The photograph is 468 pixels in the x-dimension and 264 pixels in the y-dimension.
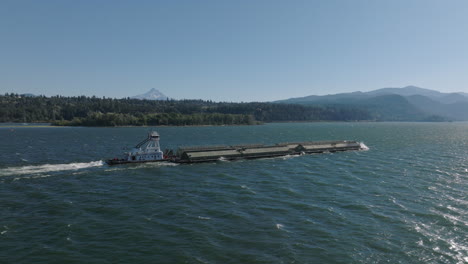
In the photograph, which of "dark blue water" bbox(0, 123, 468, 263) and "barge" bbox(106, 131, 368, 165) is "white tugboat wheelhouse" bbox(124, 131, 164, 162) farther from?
"dark blue water" bbox(0, 123, 468, 263)

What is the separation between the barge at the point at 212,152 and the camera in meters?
76.4

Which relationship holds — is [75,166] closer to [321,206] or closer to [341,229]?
[321,206]

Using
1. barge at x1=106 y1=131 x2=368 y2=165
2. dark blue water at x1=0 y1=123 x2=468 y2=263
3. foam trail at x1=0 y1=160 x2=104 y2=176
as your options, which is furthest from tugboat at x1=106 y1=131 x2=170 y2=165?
dark blue water at x1=0 y1=123 x2=468 y2=263

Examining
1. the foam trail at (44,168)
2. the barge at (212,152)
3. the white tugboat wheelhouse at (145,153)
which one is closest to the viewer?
the foam trail at (44,168)

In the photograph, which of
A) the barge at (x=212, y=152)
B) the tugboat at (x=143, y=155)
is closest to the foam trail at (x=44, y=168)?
the barge at (x=212, y=152)

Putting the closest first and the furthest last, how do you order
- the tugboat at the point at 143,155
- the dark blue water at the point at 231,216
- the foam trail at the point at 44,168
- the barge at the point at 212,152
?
1. the dark blue water at the point at 231,216
2. the foam trail at the point at 44,168
3. the tugboat at the point at 143,155
4. the barge at the point at 212,152

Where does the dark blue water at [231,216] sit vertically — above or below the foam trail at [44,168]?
below

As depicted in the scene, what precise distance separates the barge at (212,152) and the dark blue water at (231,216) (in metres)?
11.6

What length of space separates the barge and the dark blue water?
38.2 ft

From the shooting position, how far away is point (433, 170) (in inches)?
2603

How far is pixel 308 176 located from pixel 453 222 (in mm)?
27893

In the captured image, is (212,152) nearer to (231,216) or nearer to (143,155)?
(143,155)

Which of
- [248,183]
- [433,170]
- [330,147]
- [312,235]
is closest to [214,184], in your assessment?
[248,183]

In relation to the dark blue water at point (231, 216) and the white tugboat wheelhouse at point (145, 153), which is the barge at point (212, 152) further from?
the dark blue water at point (231, 216)
